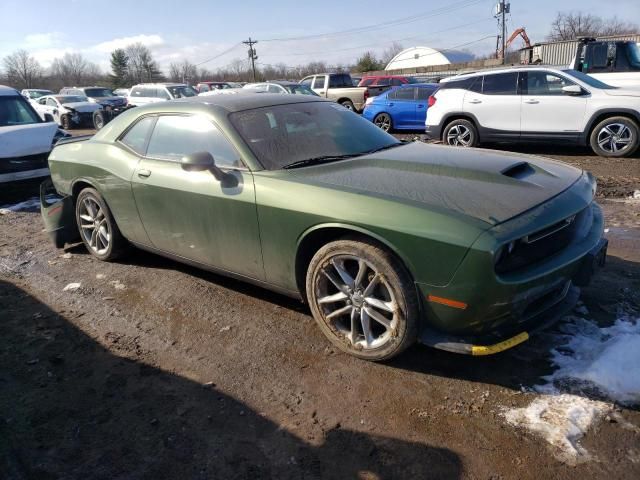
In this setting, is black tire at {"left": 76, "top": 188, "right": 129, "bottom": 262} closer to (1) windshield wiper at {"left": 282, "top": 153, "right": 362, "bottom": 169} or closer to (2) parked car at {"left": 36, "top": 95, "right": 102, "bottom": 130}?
(1) windshield wiper at {"left": 282, "top": 153, "right": 362, "bottom": 169}

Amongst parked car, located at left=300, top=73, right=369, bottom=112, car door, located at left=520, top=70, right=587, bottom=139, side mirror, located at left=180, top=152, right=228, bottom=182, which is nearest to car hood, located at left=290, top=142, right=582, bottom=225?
side mirror, located at left=180, top=152, right=228, bottom=182

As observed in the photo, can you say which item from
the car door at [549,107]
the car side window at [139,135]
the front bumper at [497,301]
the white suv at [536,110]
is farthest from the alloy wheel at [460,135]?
the front bumper at [497,301]

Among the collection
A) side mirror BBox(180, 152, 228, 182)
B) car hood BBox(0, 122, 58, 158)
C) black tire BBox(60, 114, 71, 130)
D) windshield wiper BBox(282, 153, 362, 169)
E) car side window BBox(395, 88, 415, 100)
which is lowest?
black tire BBox(60, 114, 71, 130)

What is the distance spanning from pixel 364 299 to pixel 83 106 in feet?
72.8

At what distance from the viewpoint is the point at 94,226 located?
4.92 metres

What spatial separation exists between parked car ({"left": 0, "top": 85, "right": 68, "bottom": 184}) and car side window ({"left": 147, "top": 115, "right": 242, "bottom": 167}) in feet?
16.2

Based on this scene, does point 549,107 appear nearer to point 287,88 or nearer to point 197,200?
point 197,200

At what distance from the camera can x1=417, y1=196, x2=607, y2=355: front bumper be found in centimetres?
247

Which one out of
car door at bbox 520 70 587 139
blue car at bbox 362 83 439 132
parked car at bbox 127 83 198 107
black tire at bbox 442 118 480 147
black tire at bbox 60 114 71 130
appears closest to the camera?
car door at bbox 520 70 587 139

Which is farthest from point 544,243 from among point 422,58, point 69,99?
point 422,58

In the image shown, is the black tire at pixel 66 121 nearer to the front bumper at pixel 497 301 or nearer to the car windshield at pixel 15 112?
the car windshield at pixel 15 112

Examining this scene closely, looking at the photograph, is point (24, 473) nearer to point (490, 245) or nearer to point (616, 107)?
point (490, 245)

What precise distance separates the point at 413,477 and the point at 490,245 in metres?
1.11

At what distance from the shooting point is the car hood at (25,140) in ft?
25.5
